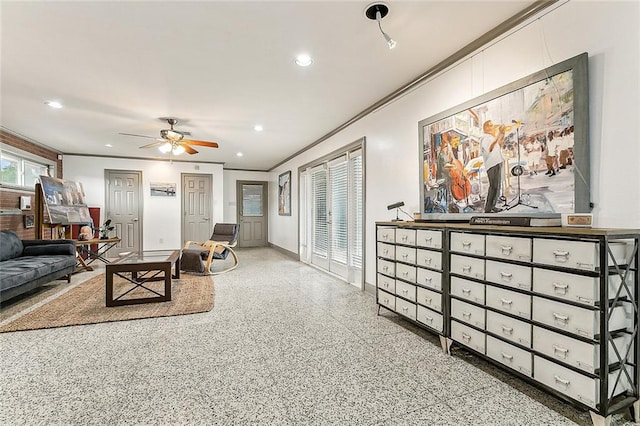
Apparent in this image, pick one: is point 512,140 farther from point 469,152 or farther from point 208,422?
point 208,422

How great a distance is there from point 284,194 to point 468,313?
21.1 ft

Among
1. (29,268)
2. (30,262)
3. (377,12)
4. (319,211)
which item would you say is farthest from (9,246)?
(377,12)

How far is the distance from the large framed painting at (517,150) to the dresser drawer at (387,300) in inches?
35.9

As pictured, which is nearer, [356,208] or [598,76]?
[598,76]

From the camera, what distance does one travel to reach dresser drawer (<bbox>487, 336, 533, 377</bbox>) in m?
1.83

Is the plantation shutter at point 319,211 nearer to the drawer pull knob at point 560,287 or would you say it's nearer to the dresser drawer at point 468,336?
the dresser drawer at point 468,336

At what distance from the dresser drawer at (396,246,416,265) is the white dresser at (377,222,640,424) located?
11.4 inches

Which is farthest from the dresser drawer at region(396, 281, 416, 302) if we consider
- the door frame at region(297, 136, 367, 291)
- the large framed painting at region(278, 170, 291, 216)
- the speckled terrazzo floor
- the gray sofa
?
the large framed painting at region(278, 170, 291, 216)

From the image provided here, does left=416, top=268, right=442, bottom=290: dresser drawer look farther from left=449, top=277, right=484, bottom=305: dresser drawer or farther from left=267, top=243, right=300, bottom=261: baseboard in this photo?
left=267, top=243, right=300, bottom=261: baseboard

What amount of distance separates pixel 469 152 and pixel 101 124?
17.6 ft

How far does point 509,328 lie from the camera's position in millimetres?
1938

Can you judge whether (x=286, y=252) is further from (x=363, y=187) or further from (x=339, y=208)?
(x=363, y=187)

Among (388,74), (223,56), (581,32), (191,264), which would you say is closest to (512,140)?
(581,32)

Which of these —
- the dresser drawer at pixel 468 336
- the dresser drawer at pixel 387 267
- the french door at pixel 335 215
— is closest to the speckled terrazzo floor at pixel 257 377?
the dresser drawer at pixel 468 336
